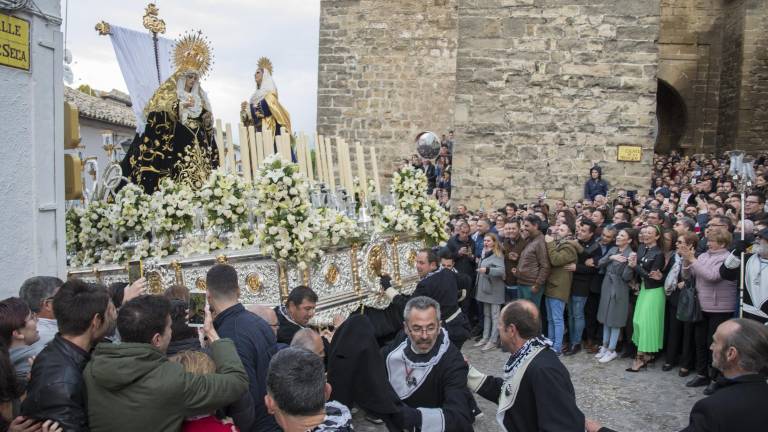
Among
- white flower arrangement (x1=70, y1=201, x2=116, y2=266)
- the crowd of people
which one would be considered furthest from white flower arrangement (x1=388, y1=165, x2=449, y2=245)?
white flower arrangement (x1=70, y1=201, x2=116, y2=266)

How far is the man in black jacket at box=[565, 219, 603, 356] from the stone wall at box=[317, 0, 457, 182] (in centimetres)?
1010

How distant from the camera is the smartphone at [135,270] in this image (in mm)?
5457

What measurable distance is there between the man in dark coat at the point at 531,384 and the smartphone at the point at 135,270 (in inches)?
131

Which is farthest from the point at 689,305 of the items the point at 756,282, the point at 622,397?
the point at 622,397

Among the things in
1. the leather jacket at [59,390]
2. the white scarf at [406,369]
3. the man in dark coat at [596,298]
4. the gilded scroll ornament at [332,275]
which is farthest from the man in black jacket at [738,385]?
the man in dark coat at [596,298]

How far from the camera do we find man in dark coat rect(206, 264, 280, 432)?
3359 millimetres

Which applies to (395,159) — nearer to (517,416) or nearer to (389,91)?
(389,91)

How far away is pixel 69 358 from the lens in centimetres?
274

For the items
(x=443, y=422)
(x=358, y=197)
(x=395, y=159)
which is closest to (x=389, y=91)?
(x=395, y=159)

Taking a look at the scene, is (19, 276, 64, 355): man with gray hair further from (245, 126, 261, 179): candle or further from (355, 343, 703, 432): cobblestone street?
(355, 343, 703, 432): cobblestone street

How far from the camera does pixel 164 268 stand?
17.8 feet

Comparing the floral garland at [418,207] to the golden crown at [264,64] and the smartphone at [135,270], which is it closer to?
the golden crown at [264,64]

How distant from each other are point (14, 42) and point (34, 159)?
797mm

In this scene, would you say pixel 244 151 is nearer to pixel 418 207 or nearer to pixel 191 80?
pixel 191 80
